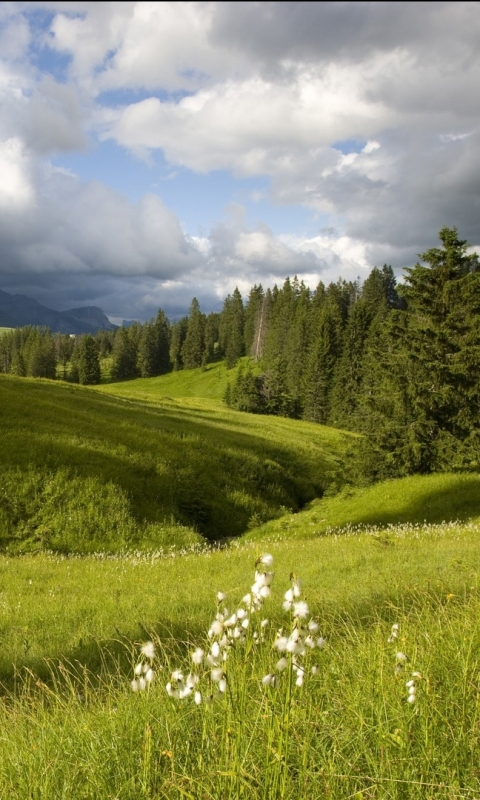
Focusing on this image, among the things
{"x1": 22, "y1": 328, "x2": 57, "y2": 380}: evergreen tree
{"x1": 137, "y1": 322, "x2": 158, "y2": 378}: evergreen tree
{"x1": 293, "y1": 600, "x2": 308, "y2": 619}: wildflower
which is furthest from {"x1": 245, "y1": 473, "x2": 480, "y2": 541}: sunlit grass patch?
{"x1": 22, "y1": 328, "x2": 57, "y2": 380}: evergreen tree

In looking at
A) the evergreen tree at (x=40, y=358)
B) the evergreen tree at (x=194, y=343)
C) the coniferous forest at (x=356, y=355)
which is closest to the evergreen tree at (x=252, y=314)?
the coniferous forest at (x=356, y=355)

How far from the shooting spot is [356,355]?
3600 inches

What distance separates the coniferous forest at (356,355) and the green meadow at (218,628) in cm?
219

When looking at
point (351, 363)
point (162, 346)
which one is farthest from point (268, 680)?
point (162, 346)

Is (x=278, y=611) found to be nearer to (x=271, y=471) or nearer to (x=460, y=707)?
(x=460, y=707)

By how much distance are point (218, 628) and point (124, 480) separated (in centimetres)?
1785

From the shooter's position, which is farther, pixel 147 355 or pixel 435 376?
pixel 147 355

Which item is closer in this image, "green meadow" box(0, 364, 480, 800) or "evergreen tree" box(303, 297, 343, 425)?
"green meadow" box(0, 364, 480, 800)

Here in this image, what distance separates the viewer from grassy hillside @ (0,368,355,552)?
653 inches

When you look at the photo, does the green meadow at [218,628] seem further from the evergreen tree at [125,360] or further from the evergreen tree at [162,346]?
the evergreen tree at [162,346]

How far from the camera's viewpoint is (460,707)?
125 inches

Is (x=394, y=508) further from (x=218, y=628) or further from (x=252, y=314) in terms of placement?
(x=252, y=314)

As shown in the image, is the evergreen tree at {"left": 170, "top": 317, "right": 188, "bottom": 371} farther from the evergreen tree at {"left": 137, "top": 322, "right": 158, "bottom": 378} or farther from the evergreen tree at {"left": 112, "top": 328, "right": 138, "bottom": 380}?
the evergreen tree at {"left": 112, "top": 328, "right": 138, "bottom": 380}

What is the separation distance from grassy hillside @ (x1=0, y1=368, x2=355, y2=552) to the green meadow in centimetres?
10
